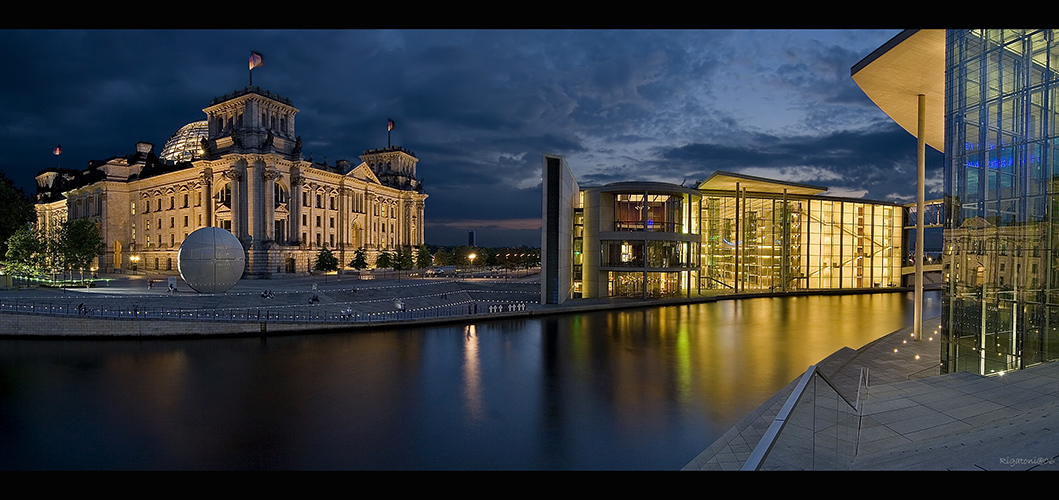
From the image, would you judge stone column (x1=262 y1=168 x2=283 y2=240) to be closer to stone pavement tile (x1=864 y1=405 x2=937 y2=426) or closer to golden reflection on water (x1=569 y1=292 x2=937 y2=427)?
golden reflection on water (x1=569 y1=292 x2=937 y2=427)

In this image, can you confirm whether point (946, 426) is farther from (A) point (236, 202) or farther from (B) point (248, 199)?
(A) point (236, 202)

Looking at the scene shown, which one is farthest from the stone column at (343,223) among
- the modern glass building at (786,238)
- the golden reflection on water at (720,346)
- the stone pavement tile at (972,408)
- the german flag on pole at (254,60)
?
the stone pavement tile at (972,408)

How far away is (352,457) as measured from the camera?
10594 millimetres

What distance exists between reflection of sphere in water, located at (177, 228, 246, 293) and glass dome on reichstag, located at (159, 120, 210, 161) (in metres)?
63.3

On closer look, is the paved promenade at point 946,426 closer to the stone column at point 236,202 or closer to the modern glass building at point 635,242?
the modern glass building at point 635,242

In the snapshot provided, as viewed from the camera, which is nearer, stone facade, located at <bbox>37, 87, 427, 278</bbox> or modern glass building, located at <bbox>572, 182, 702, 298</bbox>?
modern glass building, located at <bbox>572, 182, 702, 298</bbox>

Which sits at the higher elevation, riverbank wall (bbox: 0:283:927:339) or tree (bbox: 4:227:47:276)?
tree (bbox: 4:227:47:276)

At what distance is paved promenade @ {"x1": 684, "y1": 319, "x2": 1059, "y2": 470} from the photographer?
20.6 feet

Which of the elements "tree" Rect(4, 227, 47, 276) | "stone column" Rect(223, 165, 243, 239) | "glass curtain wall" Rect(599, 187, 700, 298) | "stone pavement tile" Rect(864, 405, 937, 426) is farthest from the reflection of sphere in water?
"stone pavement tile" Rect(864, 405, 937, 426)

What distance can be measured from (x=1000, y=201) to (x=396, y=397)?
18.6 m

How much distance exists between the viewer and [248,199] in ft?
195
